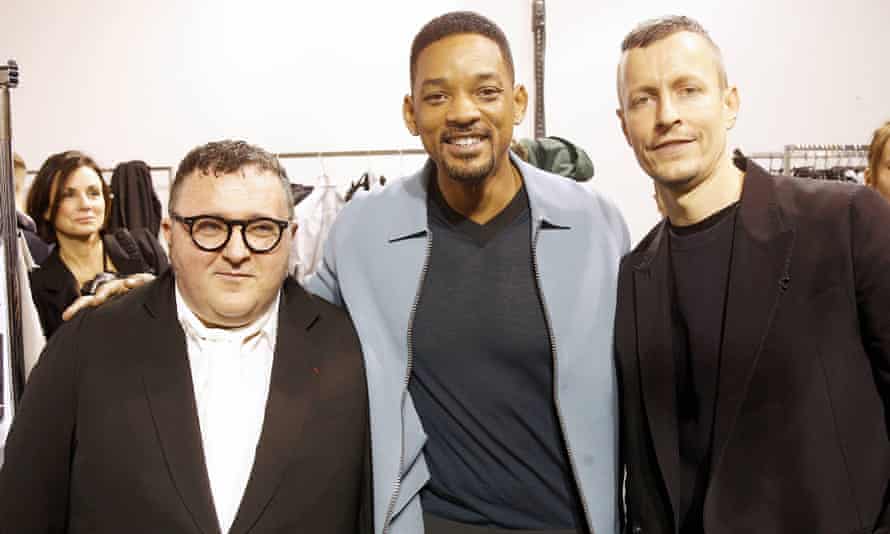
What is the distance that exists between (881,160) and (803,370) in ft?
5.95

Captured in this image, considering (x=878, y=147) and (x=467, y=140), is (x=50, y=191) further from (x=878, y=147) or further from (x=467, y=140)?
(x=878, y=147)

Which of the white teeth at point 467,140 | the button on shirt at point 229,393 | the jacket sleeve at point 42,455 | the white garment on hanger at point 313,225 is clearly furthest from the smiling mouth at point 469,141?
the white garment on hanger at point 313,225

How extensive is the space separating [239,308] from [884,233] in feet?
4.21

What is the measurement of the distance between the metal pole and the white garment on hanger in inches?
72.3

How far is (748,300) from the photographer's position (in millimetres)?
1518

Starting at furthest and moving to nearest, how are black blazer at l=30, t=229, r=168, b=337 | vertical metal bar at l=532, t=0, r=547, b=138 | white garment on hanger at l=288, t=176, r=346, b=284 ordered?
vertical metal bar at l=532, t=0, r=547, b=138, white garment on hanger at l=288, t=176, r=346, b=284, black blazer at l=30, t=229, r=168, b=337

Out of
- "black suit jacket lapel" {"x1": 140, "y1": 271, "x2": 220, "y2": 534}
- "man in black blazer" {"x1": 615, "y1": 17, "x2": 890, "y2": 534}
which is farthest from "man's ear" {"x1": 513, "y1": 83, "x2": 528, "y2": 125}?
"black suit jacket lapel" {"x1": 140, "y1": 271, "x2": 220, "y2": 534}

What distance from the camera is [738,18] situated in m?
4.84

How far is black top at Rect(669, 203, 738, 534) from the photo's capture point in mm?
1558

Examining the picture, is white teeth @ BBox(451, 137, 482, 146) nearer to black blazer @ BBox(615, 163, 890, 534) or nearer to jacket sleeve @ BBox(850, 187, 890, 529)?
black blazer @ BBox(615, 163, 890, 534)

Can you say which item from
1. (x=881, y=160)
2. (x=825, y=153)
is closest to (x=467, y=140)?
(x=881, y=160)

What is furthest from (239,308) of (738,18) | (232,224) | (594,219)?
(738,18)

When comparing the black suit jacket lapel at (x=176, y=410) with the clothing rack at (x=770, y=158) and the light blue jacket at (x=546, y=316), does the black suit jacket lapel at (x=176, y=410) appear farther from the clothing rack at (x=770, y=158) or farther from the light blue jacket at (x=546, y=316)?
the clothing rack at (x=770, y=158)

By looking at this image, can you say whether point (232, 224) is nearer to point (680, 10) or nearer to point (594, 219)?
point (594, 219)
